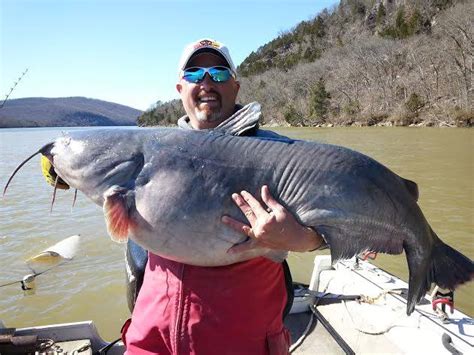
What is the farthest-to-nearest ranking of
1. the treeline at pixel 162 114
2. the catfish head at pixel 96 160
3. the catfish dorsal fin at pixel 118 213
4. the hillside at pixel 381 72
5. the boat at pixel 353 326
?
the treeline at pixel 162 114 → the hillside at pixel 381 72 → the boat at pixel 353 326 → the catfish head at pixel 96 160 → the catfish dorsal fin at pixel 118 213

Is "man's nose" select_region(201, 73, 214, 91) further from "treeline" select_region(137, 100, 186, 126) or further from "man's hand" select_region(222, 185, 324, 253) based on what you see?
"treeline" select_region(137, 100, 186, 126)

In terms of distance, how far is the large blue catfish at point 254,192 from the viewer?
78.8 inches

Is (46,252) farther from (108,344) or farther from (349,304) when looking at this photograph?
(349,304)

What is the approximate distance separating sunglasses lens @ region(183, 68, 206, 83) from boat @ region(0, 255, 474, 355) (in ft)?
7.79

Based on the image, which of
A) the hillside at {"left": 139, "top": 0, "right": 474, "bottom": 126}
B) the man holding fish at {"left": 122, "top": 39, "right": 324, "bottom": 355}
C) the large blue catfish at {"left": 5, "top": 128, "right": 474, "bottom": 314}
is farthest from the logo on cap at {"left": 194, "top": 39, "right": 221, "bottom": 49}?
the hillside at {"left": 139, "top": 0, "right": 474, "bottom": 126}

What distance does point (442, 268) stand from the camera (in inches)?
82.7

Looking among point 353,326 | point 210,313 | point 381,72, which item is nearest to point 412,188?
point 210,313

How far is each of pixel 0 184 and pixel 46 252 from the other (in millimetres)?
10059

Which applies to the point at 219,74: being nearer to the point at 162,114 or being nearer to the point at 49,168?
the point at 49,168

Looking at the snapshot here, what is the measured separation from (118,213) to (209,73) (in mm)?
1022

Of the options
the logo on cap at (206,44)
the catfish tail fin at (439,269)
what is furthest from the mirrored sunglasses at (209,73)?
the catfish tail fin at (439,269)

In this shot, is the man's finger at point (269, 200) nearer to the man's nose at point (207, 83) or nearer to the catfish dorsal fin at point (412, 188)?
the catfish dorsal fin at point (412, 188)

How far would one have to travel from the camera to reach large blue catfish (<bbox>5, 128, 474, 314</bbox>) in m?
2.00

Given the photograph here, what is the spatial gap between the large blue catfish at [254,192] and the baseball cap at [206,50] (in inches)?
25.6
